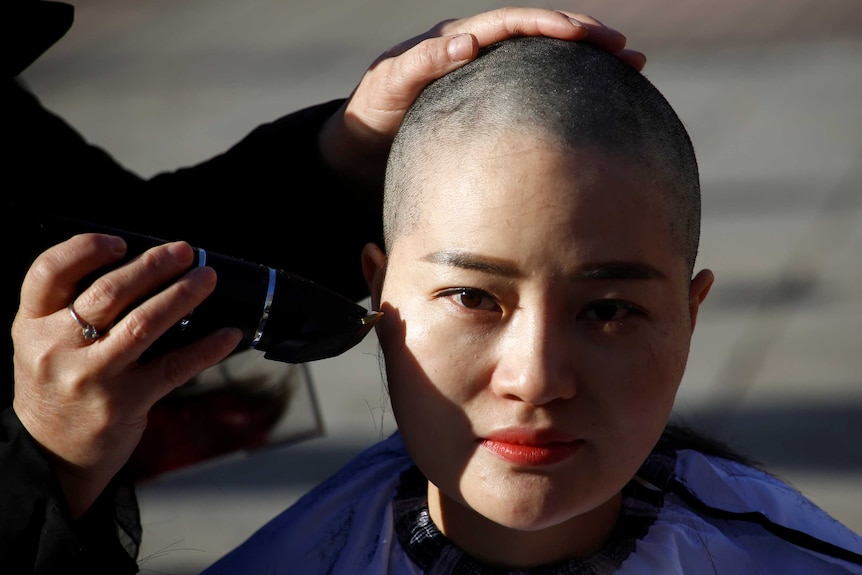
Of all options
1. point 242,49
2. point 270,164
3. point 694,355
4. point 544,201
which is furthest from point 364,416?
point 242,49

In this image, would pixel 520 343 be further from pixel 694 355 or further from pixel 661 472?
pixel 694 355

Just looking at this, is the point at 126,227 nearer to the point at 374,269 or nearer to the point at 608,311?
the point at 374,269

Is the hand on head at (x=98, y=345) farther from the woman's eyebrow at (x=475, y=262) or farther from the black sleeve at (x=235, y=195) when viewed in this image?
the black sleeve at (x=235, y=195)

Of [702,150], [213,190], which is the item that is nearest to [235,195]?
[213,190]

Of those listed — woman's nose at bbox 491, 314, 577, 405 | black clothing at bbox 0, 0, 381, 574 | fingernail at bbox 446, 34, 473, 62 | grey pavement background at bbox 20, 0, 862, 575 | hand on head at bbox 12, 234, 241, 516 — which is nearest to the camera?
hand on head at bbox 12, 234, 241, 516

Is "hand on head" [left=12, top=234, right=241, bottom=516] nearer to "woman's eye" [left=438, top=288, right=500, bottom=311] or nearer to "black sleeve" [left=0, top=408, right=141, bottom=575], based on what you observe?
"black sleeve" [left=0, top=408, right=141, bottom=575]

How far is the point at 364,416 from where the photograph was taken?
3484 millimetres

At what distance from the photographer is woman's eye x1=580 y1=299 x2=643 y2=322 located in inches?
60.0

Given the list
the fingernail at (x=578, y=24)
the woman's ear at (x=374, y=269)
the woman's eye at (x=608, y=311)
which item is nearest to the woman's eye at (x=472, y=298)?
the woman's eye at (x=608, y=311)

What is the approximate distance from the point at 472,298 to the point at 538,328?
5.0 inches

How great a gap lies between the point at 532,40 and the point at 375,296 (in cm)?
52

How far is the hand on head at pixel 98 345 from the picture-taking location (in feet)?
4.35

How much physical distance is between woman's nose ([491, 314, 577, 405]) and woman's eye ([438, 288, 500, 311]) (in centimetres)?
5

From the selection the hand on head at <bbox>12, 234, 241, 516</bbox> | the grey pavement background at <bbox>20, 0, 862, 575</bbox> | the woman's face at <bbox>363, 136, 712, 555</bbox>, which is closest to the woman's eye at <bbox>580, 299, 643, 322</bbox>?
the woman's face at <bbox>363, 136, 712, 555</bbox>
